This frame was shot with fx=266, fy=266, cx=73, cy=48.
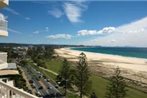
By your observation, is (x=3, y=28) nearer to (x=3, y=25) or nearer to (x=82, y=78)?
(x=3, y=25)

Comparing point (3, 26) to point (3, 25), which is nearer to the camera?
point (3, 25)

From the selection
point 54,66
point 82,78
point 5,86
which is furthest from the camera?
point 54,66

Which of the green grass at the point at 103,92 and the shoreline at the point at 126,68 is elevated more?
the shoreline at the point at 126,68

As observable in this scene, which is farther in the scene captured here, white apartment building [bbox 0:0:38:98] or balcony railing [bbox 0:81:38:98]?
balcony railing [bbox 0:81:38:98]

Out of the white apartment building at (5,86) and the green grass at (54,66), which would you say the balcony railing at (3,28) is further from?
the green grass at (54,66)

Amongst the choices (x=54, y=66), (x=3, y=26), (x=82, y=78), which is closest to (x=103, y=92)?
(x=82, y=78)

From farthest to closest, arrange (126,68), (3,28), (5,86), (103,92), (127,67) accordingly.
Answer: (127,67) → (126,68) → (103,92) → (3,28) → (5,86)

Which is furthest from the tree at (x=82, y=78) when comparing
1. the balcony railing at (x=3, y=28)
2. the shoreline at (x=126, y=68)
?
the balcony railing at (x=3, y=28)

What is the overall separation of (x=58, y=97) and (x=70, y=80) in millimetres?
11398

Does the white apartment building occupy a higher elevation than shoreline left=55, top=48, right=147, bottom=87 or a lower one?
higher

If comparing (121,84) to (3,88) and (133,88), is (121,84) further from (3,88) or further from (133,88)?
(3,88)

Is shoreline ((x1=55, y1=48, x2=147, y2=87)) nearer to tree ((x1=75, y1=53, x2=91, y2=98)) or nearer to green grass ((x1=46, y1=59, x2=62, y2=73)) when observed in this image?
green grass ((x1=46, y1=59, x2=62, y2=73))

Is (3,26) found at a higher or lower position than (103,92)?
higher

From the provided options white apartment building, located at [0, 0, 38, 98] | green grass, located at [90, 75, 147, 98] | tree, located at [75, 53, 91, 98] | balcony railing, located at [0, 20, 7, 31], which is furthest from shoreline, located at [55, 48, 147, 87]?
balcony railing, located at [0, 20, 7, 31]
